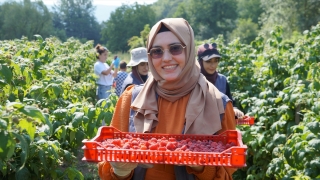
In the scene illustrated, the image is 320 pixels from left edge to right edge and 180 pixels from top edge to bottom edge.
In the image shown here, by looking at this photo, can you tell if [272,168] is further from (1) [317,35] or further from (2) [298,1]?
(2) [298,1]

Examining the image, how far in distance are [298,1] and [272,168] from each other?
120ft

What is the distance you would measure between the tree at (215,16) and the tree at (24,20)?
33312 mm

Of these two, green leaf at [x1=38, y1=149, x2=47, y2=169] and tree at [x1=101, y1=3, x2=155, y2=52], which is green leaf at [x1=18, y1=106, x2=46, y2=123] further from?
tree at [x1=101, y1=3, x2=155, y2=52]

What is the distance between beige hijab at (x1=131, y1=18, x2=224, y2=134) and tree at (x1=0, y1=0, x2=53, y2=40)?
49.7 metres

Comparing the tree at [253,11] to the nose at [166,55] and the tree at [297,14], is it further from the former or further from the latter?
the nose at [166,55]

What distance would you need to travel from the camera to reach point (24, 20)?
52781 millimetres

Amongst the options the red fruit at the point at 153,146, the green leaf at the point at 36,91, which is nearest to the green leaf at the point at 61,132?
the green leaf at the point at 36,91

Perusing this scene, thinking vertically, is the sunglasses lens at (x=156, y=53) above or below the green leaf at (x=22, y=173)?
above

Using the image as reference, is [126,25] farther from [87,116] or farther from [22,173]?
[22,173]

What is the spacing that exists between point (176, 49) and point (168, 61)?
0.08 metres

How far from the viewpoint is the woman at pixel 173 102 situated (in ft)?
7.89

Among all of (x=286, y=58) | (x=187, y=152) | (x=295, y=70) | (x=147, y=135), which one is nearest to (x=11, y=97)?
(x=147, y=135)

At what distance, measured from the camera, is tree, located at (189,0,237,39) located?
82250 mm

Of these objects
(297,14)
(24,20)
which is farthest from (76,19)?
(297,14)
